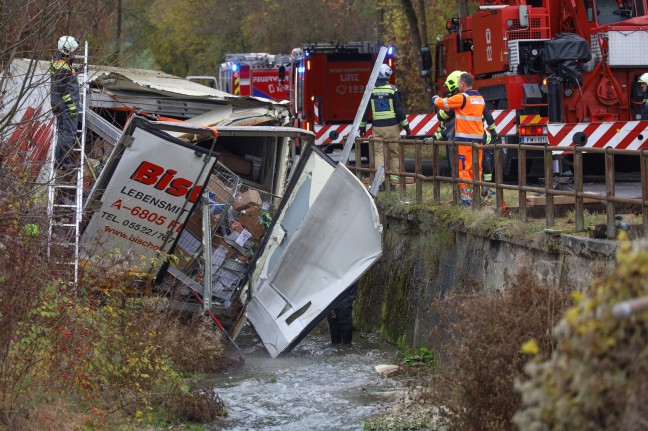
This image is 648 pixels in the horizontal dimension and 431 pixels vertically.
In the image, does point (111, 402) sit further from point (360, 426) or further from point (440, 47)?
point (440, 47)

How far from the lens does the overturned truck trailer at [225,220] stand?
10938 millimetres

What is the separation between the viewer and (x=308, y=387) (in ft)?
35.3

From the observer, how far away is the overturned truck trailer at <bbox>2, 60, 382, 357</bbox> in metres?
10.9

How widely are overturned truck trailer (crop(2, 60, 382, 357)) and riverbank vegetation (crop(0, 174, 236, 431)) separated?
915 millimetres

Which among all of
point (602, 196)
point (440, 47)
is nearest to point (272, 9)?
point (440, 47)

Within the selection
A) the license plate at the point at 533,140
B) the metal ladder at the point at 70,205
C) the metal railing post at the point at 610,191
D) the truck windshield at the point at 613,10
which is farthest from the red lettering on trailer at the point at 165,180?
the truck windshield at the point at 613,10

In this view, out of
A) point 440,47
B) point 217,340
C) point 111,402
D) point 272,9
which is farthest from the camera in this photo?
point 272,9

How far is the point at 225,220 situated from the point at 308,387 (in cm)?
206

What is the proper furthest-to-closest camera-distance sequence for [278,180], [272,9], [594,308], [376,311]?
[272,9]
[376,311]
[278,180]
[594,308]

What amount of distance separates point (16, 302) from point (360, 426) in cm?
304

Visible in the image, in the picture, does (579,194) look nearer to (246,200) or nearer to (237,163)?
(246,200)

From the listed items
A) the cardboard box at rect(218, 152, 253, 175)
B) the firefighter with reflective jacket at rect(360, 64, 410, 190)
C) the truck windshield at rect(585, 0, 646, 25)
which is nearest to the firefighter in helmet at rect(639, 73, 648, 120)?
the truck windshield at rect(585, 0, 646, 25)

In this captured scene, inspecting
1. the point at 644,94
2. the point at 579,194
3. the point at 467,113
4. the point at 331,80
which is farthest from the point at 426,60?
the point at 579,194

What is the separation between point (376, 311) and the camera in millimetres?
13750
